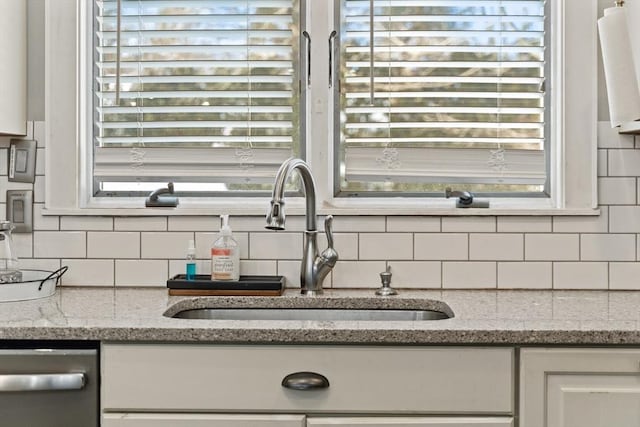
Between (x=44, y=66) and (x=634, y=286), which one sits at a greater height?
(x=44, y=66)

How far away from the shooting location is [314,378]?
140 centimetres

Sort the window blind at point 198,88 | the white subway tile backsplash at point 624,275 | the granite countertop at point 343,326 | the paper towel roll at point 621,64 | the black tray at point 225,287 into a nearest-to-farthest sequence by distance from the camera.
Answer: the granite countertop at point 343,326, the paper towel roll at point 621,64, the black tray at point 225,287, the white subway tile backsplash at point 624,275, the window blind at point 198,88

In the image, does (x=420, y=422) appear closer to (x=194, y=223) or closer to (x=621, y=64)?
(x=194, y=223)

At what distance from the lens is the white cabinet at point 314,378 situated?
139cm

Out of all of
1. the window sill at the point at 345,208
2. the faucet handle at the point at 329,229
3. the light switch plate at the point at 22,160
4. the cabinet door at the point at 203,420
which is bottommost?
the cabinet door at the point at 203,420

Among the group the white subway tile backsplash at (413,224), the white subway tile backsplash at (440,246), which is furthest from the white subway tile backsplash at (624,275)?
the white subway tile backsplash at (413,224)

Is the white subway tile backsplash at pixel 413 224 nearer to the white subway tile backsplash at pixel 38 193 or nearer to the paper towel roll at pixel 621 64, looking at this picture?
the paper towel roll at pixel 621 64

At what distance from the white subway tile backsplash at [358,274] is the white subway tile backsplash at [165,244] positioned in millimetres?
484

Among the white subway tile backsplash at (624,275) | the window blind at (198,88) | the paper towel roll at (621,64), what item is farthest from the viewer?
the window blind at (198,88)

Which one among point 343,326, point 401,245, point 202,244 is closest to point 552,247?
point 401,245

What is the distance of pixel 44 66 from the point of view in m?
2.03

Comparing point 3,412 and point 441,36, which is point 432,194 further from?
point 3,412

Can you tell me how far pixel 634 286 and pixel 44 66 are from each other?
2006 millimetres

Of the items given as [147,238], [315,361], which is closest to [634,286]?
[315,361]
